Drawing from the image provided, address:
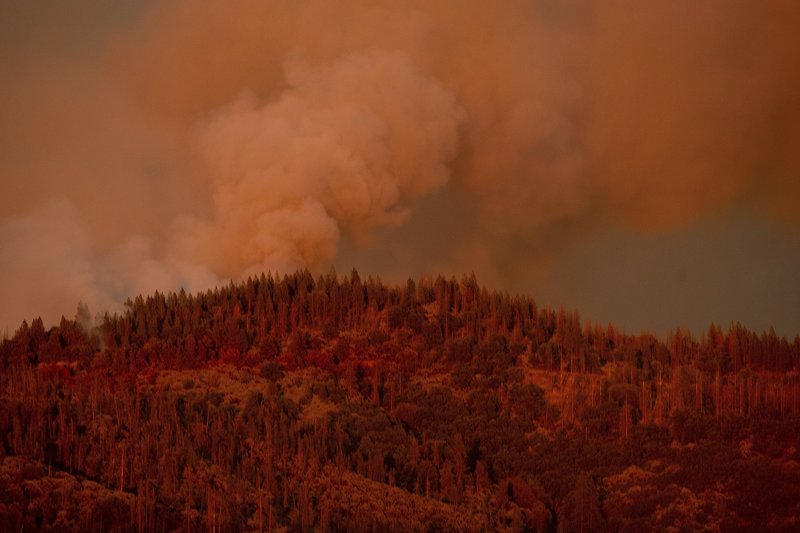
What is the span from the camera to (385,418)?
282 feet

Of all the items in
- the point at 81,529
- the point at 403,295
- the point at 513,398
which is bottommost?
the point at 81,529

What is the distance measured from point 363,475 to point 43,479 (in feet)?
64.3

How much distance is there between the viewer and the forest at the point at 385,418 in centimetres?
7169

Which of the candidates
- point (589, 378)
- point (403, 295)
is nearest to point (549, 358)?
point (589, 378)

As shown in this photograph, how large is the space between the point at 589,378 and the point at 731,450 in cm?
1428

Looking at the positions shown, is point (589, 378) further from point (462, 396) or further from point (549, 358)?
point (462, 396)

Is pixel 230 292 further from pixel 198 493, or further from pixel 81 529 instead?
pixel 81 529

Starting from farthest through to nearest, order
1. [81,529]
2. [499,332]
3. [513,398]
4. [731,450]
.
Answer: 1. [499,332]
2. [513,398]
3. [731,450]
4. [81,529]

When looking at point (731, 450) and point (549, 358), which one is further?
point (549, 358)

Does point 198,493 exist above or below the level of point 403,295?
below

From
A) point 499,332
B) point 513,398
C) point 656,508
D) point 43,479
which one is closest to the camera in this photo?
point 43,479

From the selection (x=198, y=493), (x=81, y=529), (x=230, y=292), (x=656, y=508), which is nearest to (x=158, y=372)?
(x=230, y=292)

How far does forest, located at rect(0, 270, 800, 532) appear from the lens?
71688 millimetres

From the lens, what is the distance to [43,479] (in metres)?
68.5
